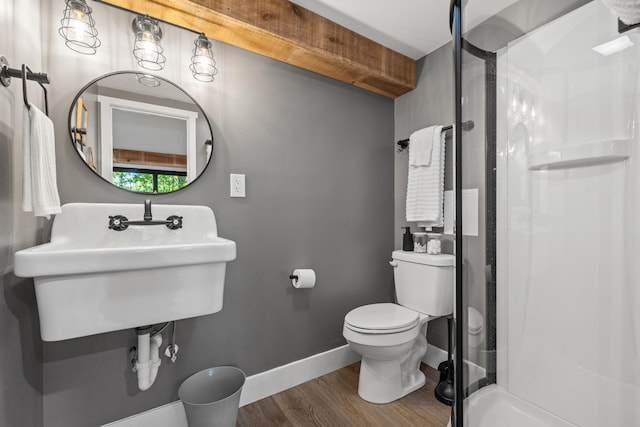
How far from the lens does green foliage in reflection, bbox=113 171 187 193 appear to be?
1.30 meters

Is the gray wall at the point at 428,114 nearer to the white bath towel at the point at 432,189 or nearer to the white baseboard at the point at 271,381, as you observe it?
the white bath towel at the point at 432,189

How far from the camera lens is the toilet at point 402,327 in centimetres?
145

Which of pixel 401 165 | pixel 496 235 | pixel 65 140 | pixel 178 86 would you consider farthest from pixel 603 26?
pixel 65 140

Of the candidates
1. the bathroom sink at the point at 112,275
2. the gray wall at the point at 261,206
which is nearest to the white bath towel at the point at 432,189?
the gray wall at the point at 261,206

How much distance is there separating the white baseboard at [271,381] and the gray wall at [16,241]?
402mm

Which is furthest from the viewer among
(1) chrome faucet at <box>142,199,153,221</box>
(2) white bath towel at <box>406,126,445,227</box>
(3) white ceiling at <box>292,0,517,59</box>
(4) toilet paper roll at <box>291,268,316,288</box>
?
(2) white bath towel at <box>406,126,445,227</box>

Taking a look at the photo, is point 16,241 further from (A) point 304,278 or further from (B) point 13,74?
(A) point 304,278

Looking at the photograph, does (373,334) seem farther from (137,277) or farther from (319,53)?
(319,53)

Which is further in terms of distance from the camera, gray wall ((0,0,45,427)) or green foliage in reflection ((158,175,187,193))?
green foliage in reflection ((158,175,187,193))

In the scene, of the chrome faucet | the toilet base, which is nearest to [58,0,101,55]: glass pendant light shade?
the chrome faucet

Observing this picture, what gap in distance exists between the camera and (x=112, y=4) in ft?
4.17

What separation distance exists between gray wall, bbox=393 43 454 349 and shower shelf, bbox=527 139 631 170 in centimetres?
81

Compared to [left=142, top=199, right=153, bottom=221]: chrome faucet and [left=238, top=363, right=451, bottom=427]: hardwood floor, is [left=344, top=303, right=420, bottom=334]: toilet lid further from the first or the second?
[left=142, top=199, right=153, bottom=221]: chrome faucet

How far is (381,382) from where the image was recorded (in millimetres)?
1541
